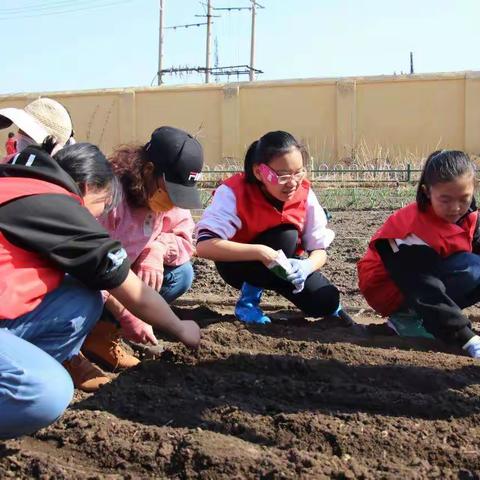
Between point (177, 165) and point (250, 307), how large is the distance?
1.32 m

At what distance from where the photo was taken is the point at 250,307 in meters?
4.22

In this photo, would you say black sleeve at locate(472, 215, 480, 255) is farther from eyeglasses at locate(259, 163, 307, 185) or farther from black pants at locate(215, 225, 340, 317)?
eyeglasses at locate(259, 163, 307, 185)

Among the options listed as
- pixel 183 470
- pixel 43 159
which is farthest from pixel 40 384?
pixel 43 159

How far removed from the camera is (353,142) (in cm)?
2194

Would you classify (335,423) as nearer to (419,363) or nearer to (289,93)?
(419,363)

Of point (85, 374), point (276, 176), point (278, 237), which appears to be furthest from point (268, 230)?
point (85, 374)

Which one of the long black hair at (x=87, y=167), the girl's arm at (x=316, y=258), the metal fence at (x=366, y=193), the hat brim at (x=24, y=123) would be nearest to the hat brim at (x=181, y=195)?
the long black hair at (x=87, y=167)

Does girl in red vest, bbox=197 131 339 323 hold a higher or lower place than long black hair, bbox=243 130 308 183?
lower

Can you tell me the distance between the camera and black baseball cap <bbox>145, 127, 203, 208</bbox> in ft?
10.3

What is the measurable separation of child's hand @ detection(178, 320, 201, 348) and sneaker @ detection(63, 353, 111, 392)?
1.30 ft

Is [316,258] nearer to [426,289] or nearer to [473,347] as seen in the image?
[426,289]

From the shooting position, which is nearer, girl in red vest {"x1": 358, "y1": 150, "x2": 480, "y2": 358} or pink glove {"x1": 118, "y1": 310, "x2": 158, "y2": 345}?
pink glove {"x1": 118, "y1": 310, "x2": 158, "y2": 345}

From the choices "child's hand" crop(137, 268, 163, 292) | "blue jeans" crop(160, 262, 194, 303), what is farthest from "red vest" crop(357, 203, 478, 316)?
"child's hand" crop(137, 268, 163, 292)

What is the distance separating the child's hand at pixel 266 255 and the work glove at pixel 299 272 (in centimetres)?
12
